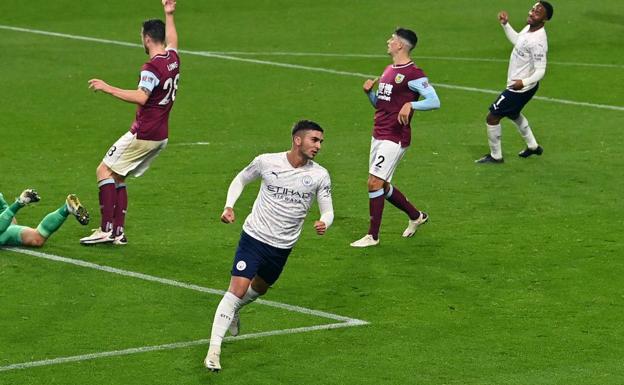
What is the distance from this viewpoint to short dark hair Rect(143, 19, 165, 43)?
1664cm

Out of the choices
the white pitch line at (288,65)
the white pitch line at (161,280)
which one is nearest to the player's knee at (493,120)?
the white pitch line at (288,65)

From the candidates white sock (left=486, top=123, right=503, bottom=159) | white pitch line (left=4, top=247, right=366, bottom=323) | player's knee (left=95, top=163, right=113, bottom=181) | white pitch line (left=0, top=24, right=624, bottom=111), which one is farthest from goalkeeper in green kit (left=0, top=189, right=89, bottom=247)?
white pitch line (left=0, top=24, right=624, bottom=111)

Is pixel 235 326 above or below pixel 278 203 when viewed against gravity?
below

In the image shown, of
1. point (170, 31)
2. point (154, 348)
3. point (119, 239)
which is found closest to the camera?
point (154, 348)

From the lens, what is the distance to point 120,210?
55.7 ft

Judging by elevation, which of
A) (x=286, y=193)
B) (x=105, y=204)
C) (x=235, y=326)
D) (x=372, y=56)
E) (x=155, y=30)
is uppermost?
(x=155, y=30)

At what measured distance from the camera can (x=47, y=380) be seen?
481 inches

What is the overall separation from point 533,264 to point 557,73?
1556 cm

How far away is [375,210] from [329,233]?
38.3 inches

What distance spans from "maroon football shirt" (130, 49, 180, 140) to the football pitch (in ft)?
4.47

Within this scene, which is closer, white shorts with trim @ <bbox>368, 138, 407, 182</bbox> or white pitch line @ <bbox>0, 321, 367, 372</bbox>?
white pitch line @ <bbox>0, 321, 367, 372</bbox>

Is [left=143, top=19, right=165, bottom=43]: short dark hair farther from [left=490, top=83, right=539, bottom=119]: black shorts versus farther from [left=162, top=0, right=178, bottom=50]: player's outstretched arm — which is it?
[left=490, top=83, right=539, bottom=119]: black shorts

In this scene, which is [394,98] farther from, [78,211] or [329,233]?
[78,211]

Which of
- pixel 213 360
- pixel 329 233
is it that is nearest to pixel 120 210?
pixel 329 233
